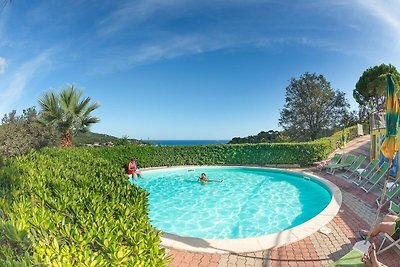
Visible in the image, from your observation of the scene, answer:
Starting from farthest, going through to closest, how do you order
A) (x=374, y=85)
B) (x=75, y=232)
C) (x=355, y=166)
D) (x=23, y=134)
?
(x=374, y=85)
(x=23, y=134)
(x=355, y=166)
(x=75, y=232)

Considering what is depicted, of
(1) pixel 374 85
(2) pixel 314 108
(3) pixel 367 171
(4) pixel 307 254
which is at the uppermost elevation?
(1) pixel 374 85

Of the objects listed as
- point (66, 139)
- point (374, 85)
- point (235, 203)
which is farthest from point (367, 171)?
point (374, 85)

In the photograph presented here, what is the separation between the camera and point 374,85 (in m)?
33.2

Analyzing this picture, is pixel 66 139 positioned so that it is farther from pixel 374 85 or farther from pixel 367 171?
pixel 374 85

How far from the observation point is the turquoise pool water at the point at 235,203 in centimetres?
891

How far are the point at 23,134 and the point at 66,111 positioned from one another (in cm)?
576

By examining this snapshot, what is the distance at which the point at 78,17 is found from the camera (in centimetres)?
1550

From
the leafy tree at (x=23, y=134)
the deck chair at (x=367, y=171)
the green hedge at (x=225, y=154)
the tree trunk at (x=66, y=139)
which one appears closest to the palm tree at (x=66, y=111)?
the tree trunk at (x=66, y=139)

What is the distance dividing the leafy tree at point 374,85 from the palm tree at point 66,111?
33.6 m

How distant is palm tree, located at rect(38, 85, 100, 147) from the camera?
54.1 feet

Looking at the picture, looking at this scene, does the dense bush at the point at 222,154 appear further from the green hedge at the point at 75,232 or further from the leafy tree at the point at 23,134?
the green hedge at the point at 75,232

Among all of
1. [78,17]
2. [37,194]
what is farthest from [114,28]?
[37,194]

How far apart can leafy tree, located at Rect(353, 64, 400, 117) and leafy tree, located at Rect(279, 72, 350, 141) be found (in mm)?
3204

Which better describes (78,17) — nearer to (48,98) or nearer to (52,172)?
(48,98)
